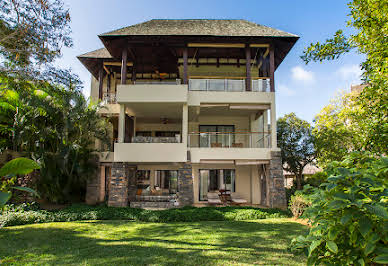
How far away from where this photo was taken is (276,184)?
46.3 ft

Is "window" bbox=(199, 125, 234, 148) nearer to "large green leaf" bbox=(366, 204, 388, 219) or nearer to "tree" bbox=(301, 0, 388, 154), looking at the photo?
"tree" bbox=(301, 0, 388, 154)

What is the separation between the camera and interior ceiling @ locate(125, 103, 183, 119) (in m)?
15.6

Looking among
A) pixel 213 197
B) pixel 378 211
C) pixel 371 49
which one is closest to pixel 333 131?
pixel 213 197

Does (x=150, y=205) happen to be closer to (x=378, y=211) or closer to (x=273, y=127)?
(x=273, y=127)

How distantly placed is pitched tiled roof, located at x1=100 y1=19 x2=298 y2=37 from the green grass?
1075 centimetres

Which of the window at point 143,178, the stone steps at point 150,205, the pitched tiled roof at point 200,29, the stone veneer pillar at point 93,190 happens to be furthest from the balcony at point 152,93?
the window at point 143,178

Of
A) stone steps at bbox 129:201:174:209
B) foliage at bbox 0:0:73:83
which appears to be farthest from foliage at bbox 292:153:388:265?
stone steps at bbox 129:201:174:209

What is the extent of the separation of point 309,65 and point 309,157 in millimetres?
20646

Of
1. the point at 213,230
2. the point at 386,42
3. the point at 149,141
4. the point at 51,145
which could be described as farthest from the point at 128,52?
the point at 386,42

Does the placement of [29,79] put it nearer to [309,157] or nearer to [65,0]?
[65,0]

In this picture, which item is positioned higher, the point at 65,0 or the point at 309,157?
the point at 65,0

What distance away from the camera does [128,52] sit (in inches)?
672

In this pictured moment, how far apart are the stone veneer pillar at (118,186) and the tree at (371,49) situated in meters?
12.0

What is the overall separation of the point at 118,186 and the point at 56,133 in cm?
438
